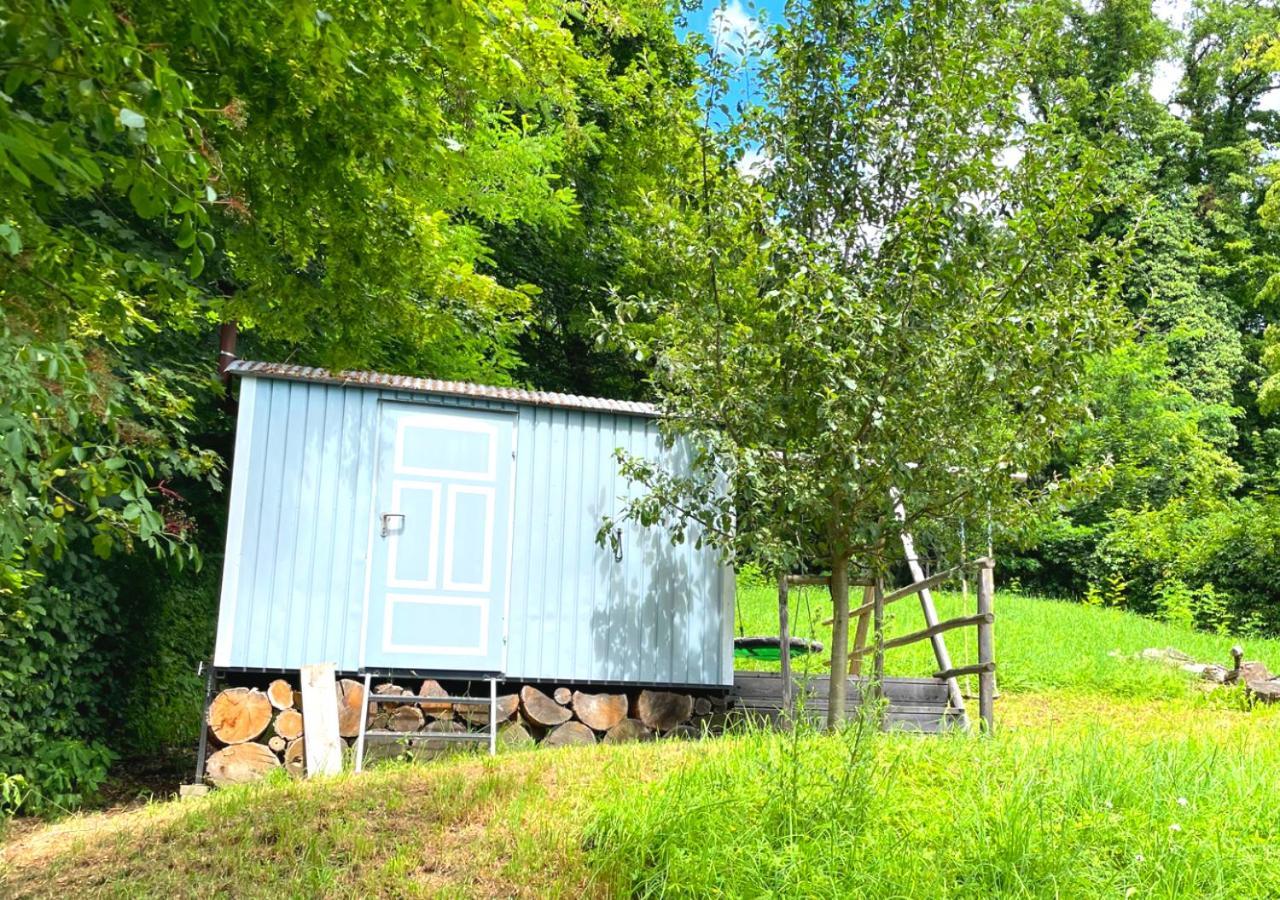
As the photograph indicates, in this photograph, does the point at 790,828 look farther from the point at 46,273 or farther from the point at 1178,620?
the point at 1178,620

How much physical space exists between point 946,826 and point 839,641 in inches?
108

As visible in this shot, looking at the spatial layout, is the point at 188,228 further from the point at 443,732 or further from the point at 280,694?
the point at 443,732

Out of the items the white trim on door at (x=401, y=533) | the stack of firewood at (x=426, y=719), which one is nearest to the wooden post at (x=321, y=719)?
the stack of firewood at (x=426, y=719)

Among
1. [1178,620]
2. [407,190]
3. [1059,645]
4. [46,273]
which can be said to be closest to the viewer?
[46,273]

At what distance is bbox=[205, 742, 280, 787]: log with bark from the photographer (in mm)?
6457

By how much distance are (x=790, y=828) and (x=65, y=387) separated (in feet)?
9.44

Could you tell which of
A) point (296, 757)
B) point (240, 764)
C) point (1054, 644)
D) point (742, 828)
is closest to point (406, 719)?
point (296, 757)

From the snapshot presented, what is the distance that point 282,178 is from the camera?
163 inches

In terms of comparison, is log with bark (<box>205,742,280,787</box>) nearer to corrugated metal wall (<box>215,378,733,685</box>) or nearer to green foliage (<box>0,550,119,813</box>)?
corrugated metal wall (<box>215,378,733,685</box>)

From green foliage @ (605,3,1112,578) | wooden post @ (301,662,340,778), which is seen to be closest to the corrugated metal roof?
green foliage @ (605,3,1112,578)

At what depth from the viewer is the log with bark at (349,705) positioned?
680cm

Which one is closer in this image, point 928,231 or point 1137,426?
point 928,231

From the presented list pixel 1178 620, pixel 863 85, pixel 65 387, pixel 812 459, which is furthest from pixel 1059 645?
pixel 65 387

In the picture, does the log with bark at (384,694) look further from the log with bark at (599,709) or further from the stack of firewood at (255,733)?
the log with bark at (599,709)
